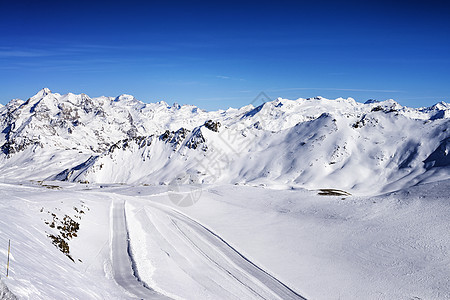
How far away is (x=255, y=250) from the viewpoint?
2873 centimetres

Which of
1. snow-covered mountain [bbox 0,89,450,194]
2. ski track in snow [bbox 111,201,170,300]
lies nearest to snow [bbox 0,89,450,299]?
ski track in snow [bbox 111,201,170,300]

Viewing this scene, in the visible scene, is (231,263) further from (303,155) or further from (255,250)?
(303,155)

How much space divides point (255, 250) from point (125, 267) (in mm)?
12928

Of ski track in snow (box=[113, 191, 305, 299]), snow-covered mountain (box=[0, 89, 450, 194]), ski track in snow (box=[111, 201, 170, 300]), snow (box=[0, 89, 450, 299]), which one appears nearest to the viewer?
snow (box=[0, 89, 450, 299])

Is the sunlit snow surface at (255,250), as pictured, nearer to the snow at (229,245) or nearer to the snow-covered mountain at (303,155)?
the snow at (229,245)

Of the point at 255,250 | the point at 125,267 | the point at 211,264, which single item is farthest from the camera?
the point at 255,250

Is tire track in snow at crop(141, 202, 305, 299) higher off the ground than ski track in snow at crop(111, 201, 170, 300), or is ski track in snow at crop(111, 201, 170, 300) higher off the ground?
ski track in snow at crop(111, 201, 170, 300)

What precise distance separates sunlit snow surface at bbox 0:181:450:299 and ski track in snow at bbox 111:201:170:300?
411 millimetres

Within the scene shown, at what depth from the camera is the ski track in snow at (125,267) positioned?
17328 mm

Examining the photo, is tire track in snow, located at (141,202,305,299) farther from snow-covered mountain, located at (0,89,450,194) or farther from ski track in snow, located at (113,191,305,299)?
snow-covered mountain, located at (0,89,450,194)

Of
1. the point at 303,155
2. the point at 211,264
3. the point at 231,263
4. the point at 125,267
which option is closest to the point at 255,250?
the point at 231,263

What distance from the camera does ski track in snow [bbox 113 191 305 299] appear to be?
19625 millimetres

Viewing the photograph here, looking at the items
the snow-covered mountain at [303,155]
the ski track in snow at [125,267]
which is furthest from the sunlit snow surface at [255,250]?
the snow-covered mountain at [303,155]

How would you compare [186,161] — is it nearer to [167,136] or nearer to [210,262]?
[167,136]
